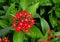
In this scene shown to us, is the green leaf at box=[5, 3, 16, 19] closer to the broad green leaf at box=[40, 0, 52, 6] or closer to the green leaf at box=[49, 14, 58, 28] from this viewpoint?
the broad green leaf at box=[40, 0, 52, 6]

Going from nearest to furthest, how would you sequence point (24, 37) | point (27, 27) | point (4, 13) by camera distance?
point (27, 27)
point (24, 37)
point (4, 13)

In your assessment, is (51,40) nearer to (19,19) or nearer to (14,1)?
(19,19)

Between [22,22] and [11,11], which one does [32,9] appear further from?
[22,22]

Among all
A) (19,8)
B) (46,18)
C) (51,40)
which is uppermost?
(19,8)

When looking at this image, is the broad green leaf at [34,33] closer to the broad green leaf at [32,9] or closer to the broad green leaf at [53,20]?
the broad green leaf at [32,9]

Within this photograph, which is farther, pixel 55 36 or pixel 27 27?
pixel 55 36

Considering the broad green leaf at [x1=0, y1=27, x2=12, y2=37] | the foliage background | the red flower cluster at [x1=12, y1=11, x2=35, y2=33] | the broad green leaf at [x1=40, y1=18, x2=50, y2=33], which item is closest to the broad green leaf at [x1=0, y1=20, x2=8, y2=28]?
the foliage background

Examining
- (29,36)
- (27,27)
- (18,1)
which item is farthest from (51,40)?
(18,1)
